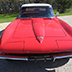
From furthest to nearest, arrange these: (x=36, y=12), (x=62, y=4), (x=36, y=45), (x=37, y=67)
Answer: (x=62, y=4), (x=36, y=12), (x=37, y=67), (x=36, y=45)

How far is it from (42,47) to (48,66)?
0.90 m

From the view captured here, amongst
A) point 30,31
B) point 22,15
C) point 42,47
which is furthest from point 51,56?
point 22,15

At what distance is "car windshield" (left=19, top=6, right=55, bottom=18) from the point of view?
3.44 meters

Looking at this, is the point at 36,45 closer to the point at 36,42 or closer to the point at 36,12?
the point at 36,42

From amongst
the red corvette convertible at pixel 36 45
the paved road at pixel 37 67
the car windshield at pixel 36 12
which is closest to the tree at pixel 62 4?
the car windshield at pixel 36 12

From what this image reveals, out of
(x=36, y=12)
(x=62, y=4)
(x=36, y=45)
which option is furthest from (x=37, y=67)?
(x=62, y=4)

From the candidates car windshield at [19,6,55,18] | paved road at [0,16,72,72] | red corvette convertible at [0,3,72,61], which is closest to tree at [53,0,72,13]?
car windshield at [19,6,55,18]

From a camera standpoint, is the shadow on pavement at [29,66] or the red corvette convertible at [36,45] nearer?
the red corvette convertible at [36,45]

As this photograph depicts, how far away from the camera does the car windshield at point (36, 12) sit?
3435mm

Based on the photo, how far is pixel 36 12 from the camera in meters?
3.52

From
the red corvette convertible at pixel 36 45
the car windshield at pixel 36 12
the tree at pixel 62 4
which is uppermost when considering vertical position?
the car windshield at pixel 36 12

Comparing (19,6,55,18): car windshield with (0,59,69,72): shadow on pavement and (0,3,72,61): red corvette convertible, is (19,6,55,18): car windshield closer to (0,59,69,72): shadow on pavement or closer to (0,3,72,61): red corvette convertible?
(0,3,72,61): red corvette convertible

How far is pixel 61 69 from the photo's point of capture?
2.24 meters

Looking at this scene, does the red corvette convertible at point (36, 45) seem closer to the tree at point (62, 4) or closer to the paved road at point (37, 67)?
the paved road at point (37, 67)
